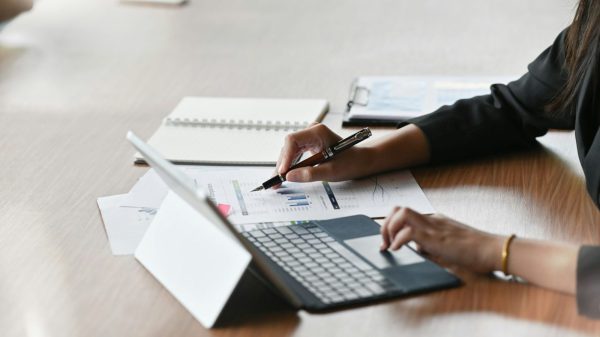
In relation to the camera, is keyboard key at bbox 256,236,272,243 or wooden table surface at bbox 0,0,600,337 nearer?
wooden table surface at bbox 0,0,600,337

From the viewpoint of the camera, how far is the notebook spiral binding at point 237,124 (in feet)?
6.03

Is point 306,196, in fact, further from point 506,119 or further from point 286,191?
point 506,119

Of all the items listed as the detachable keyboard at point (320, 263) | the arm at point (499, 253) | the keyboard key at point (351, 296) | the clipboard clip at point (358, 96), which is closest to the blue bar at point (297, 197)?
the detachable keyboard at point (320, 263)

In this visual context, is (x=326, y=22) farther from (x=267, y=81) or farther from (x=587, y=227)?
(x=587, y=227)

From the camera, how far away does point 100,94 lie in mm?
2076

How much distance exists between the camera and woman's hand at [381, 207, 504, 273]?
1237 millimetres

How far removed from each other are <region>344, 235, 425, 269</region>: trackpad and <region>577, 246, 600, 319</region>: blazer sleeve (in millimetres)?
200

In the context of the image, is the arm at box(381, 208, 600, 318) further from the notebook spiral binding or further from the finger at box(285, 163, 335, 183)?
the notebook spiral binding

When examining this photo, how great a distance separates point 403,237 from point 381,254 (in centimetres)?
4

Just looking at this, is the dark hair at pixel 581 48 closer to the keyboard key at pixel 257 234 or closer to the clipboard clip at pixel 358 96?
the clipboard clip at pixel 358 96

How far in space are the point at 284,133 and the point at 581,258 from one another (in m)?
0.74

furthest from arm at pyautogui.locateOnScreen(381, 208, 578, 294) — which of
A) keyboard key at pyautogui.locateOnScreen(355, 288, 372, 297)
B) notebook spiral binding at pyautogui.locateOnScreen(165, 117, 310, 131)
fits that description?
notebook spiral binding at pyautogui.locateOnScreen(165, 117, 310, 131)

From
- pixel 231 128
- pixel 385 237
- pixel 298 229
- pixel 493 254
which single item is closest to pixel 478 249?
pixel 493 254

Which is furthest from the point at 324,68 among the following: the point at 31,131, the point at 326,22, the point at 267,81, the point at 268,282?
the point at 268,282
